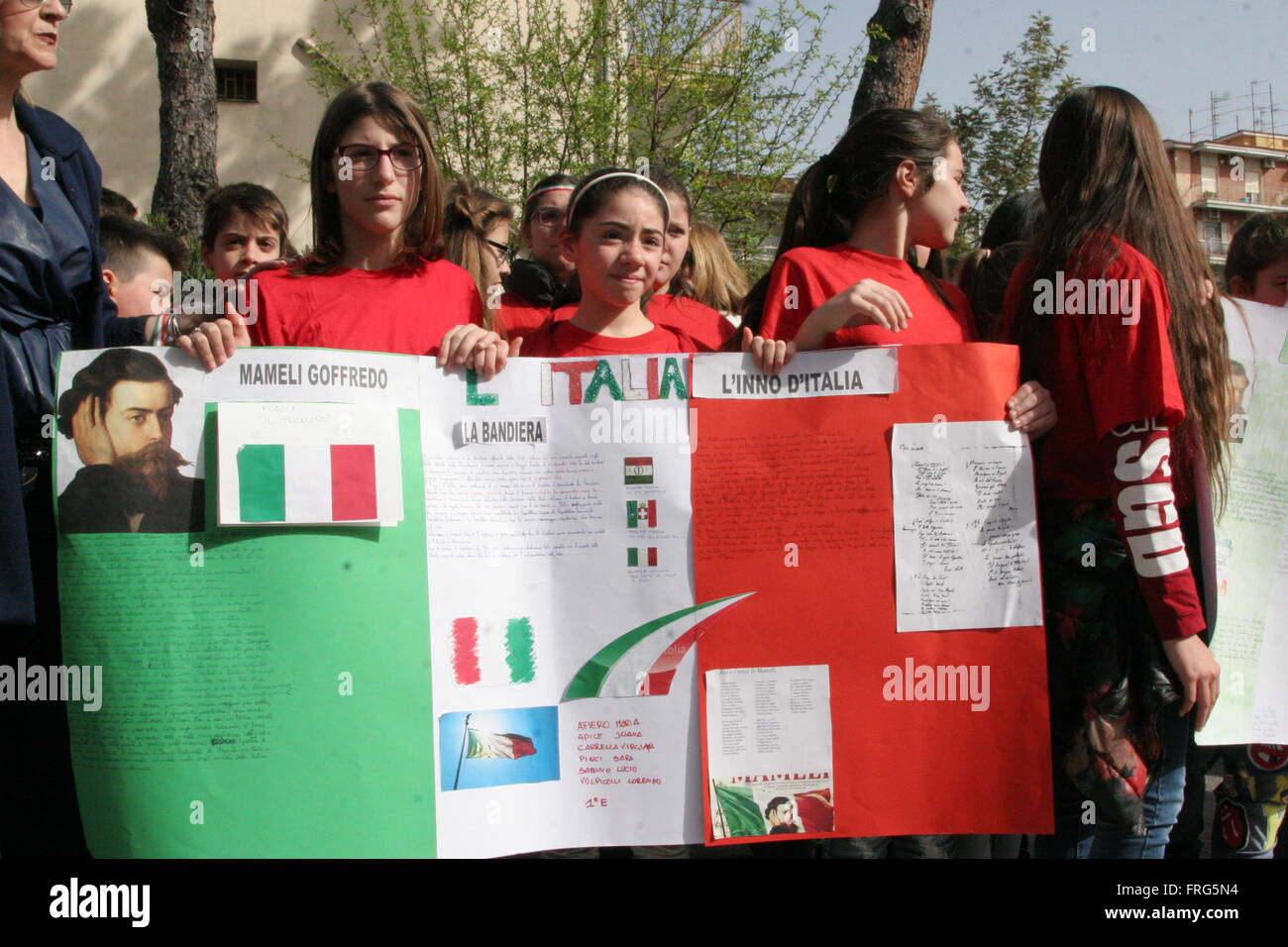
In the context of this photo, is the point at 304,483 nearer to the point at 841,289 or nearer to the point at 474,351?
the point at 474,351

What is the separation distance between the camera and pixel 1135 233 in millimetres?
2584

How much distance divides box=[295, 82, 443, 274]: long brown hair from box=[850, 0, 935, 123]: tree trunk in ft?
22.8

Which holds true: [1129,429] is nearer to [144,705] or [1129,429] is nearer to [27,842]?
[144,705]

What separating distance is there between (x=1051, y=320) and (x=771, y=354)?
645 mm

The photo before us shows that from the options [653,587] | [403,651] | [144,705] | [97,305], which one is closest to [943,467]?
[653,587]

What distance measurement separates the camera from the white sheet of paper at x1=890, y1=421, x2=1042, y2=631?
263cm

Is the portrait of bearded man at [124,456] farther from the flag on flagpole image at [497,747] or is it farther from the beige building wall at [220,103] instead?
the beige building wall at [220,103]

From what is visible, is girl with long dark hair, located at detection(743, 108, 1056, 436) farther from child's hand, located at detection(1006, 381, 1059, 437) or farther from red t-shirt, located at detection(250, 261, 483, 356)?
red t-shirt, located at detection(250, 261, 483, 356)

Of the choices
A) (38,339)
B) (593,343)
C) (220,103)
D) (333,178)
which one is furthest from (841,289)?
(220,103)

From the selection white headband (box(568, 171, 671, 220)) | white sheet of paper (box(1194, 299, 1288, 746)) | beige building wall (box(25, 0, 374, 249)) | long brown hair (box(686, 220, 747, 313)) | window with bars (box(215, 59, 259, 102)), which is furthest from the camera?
window with bars (box(215, 59, 259, 102))

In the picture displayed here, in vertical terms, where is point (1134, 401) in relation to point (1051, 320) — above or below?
below

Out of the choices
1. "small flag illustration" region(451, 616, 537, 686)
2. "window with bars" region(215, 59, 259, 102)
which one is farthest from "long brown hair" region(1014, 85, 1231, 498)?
"window with bars" region(215, 59, 259, 102)

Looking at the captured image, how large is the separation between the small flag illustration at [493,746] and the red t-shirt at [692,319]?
1.30 metres

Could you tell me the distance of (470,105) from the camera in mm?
11789
